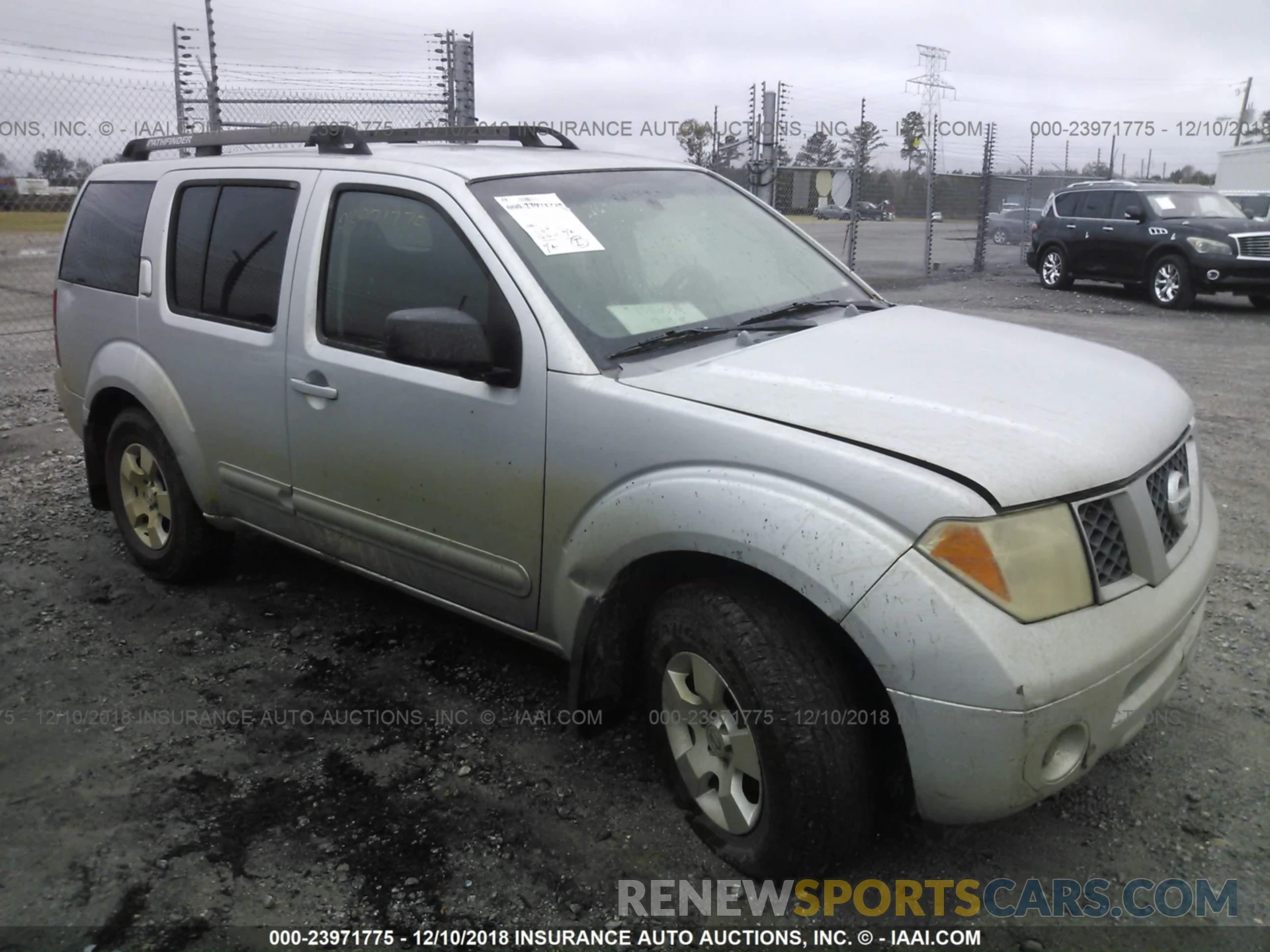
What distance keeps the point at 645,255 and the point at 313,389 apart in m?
1.22

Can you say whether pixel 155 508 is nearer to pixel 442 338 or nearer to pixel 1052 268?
pixel 442 338

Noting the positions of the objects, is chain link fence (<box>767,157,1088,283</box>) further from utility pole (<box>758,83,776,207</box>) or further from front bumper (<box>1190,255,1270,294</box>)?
front bumper (<box>1190,255,1270,294</box>)

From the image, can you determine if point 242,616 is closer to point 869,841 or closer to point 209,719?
point 209,719

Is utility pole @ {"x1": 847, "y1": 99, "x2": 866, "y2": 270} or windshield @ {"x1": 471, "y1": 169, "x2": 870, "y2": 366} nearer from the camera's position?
windshield @ {"x1": 471, "y1": 169, "x2": 870, "y2": 366}

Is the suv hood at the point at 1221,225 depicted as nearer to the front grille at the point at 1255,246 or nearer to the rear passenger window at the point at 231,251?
the front grille at the point at 1255,246

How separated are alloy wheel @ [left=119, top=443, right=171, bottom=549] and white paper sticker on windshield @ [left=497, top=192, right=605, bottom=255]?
7.15 ft

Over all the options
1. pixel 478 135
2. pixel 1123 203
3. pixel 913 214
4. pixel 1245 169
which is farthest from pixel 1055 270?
pixel 1245 169

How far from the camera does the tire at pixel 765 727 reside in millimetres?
2475

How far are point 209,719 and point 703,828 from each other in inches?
71.1

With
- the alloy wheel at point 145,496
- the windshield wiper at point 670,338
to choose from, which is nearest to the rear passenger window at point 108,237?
the alloy wheel at point 145,496

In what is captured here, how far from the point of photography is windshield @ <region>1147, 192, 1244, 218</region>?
15125 mm

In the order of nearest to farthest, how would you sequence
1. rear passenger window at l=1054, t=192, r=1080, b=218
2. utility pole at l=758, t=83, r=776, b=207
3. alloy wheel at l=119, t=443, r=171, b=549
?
alloy wheel at l=119, t=443, r=171, b=549, utility pole at l=758, t=83, r=776, b=207, rear passenger window at l=1054, t=192, r=1080, b=218

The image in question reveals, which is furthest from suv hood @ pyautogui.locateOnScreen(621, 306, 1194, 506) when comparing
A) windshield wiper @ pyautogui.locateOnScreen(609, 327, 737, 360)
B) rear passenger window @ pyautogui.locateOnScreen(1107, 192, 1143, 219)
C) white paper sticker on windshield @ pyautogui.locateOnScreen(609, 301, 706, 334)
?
rear passenger window @ pyautogui.locateOnScreen(1107, 192, 1143, 219)

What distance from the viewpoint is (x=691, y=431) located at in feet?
8.80
